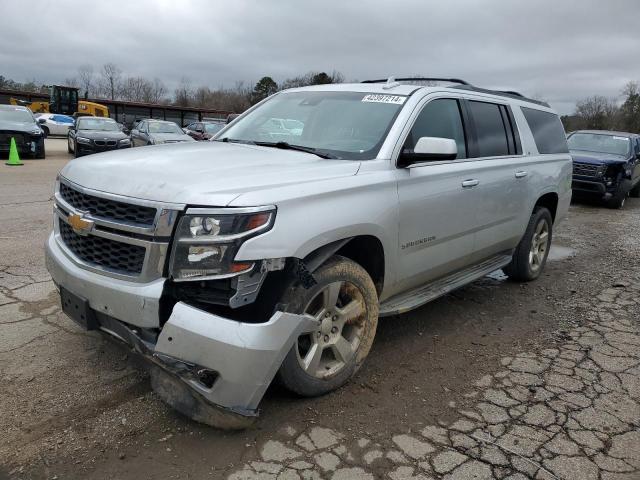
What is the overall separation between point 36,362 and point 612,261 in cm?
710

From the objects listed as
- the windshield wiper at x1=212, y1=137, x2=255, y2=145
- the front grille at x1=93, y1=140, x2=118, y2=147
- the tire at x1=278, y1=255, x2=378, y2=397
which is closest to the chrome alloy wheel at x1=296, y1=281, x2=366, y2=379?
the tire at x1=278, y1=255, x2=378, y2=397

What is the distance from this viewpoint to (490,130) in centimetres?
482

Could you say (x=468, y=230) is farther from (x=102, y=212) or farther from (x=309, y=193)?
(x=102, y=212)

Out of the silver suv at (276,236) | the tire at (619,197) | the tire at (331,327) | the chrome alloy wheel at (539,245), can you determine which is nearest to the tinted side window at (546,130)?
the chrome alloy wheel at (539,245)

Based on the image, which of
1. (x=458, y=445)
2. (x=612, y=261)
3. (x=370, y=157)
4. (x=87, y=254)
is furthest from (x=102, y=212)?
(x=612, y=261)

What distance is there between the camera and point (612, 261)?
7.29 m

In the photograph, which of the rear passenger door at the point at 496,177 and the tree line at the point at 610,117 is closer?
the rear passenger door at the point at 496,177

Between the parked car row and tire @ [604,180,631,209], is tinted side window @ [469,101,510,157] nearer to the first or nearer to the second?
tire @ [604,180,631,209]

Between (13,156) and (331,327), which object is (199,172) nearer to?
(331,327)

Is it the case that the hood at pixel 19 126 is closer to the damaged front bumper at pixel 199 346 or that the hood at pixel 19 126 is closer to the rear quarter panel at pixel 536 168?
the rear quarter panel at pixel 536 168

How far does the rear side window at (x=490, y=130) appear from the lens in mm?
4613

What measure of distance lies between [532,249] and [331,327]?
3.52 meters

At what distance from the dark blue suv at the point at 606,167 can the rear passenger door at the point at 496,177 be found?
8.10 metres

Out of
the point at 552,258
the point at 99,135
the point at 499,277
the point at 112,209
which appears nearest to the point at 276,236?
the point at 112,209
